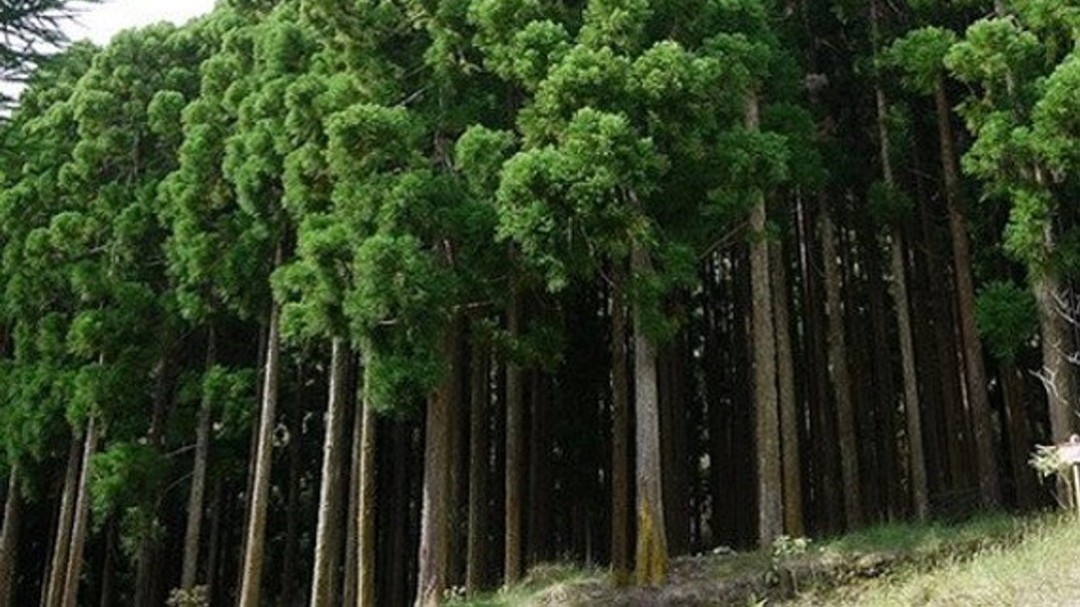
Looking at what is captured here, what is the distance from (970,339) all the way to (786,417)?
83.9 inches

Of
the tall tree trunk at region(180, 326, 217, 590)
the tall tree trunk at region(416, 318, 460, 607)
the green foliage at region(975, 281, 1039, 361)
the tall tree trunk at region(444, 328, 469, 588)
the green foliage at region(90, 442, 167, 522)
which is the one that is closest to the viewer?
the tall tree trunk at region(416, 318, 460, 607)

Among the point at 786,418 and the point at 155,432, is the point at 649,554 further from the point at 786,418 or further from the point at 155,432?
the point at 155,432

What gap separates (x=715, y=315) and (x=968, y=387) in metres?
6.12

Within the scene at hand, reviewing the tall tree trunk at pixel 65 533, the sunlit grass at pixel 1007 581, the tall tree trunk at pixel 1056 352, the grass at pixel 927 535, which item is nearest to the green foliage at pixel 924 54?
the tall tree trunk at pixel 1056 352

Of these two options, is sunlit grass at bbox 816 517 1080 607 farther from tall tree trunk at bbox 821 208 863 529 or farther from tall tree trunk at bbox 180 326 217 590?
tall tree trunk at bbox 180 326 217 590

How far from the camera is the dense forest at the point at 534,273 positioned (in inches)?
423

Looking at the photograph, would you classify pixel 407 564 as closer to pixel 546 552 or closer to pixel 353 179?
pixel 546 552

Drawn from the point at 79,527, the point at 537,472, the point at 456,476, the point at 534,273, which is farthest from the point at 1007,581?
the point at 79,527

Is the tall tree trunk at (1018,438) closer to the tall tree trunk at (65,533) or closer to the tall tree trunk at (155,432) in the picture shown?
the tall tree trunk at (155,432)

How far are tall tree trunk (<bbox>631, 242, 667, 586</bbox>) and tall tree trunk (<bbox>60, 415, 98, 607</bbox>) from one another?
26.1 feet

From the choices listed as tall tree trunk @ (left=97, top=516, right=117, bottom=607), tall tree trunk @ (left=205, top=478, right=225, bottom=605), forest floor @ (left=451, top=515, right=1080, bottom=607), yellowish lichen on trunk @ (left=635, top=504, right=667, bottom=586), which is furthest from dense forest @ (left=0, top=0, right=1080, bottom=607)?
tall tree trunk @ (left=97, top=516, right=117, bottom=607)

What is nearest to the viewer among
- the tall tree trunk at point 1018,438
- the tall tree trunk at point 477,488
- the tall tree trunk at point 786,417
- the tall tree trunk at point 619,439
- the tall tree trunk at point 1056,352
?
the tall tree trunk at point 1056,352

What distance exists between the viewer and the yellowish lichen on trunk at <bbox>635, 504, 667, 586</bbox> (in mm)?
10672

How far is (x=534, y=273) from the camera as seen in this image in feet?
36.7
